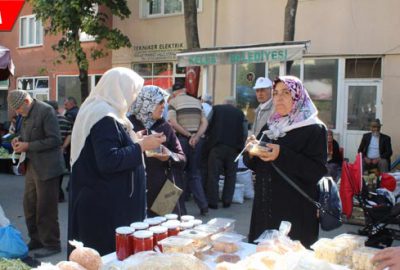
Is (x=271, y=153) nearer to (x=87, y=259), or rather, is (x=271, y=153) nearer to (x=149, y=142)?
(x=149, y=142)

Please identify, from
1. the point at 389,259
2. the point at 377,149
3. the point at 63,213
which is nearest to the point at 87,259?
the point at 389,259

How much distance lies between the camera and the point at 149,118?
12.0 feet

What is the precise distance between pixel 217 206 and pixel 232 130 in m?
1.35

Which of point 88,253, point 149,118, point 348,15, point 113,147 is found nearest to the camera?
point 88,253

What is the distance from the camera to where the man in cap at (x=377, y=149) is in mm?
9781

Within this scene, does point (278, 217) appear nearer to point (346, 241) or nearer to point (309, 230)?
point (309, 230)

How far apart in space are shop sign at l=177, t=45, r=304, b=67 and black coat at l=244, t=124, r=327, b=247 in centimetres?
616

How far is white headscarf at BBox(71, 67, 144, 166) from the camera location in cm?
266

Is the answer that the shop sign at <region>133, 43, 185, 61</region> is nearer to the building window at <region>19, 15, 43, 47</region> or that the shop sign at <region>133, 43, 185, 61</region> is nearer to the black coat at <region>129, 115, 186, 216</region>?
the building window at <region>19, 15, 43, 47</region>

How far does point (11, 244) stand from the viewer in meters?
4.46

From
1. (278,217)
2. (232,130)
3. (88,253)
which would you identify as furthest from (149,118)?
(232,130)

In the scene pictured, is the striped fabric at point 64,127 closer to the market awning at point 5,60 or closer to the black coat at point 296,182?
the market awning at point 5,60

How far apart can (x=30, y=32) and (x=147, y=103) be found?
17.9 meters

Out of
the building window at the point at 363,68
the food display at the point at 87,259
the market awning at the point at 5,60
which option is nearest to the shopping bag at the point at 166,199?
the food display at the point at 87,259
